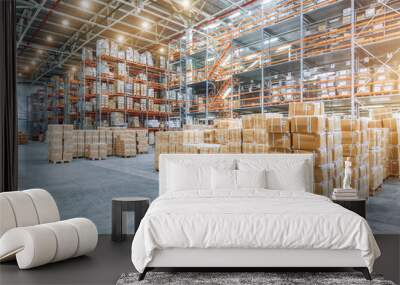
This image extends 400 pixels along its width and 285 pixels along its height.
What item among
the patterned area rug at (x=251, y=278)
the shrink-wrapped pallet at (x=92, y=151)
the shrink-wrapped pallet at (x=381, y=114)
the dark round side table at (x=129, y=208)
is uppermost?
the shrink-wrapped pallet at (x=381, y=114)

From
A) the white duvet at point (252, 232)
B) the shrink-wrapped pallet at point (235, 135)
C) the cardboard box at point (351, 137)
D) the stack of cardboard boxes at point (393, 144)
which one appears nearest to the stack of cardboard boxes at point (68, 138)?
the shrink-wrapped pallet at point (235, 135)

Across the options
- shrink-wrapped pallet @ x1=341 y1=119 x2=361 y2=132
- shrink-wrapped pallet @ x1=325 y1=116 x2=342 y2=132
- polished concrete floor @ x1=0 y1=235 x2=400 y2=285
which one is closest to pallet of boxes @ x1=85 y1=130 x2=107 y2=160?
polished concrete floor @ x1=0 y1=235 x2=400 y2=285

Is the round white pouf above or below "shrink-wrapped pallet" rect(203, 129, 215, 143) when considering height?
below

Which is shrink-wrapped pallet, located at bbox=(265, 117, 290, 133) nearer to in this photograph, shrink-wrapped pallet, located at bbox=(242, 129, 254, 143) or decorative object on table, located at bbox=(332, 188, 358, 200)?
shrink-wrapped pallet, located at bbox=(242, 129, 254, 143)

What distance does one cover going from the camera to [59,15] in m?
4.30

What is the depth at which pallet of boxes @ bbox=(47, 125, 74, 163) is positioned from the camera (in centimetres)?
427

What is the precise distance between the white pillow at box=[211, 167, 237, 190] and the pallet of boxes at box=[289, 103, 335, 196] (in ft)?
3.09

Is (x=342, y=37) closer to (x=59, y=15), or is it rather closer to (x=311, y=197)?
(x=311, y=197)

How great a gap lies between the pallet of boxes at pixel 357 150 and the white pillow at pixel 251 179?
1259 mm

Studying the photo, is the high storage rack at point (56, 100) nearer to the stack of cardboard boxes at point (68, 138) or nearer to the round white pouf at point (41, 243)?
the stack of cardboard boxes at point (68, 138)

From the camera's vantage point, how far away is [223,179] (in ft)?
11.1

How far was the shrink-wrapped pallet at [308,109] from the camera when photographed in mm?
3924

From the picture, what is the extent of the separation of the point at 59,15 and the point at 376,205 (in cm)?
445

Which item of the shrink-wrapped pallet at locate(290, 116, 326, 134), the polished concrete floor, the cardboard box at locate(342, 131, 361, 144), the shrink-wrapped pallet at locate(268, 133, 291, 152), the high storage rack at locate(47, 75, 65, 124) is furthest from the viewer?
the high storage rack at locate(47, 75, 65, 124)
